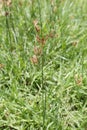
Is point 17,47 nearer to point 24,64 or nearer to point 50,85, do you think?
point 24,64

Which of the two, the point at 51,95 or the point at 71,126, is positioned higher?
the point at 51,95

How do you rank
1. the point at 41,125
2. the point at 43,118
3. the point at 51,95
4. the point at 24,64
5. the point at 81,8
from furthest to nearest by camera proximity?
the point at 81,8 → the point at 24,64 → the point at 51,95 → the point at 41,125 → the point at 43,118

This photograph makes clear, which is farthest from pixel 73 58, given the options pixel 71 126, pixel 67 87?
pixel 71 126

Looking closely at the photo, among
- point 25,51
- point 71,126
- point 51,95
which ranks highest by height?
point 25,51

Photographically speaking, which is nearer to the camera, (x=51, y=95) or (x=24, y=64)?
(x=51, y=95)

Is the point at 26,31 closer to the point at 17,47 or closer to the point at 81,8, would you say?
the point at 17,47

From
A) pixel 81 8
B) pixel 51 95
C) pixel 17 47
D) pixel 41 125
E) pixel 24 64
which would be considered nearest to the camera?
pixel 41 125

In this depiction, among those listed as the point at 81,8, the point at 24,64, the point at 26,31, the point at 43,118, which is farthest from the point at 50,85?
the point at 81,8
